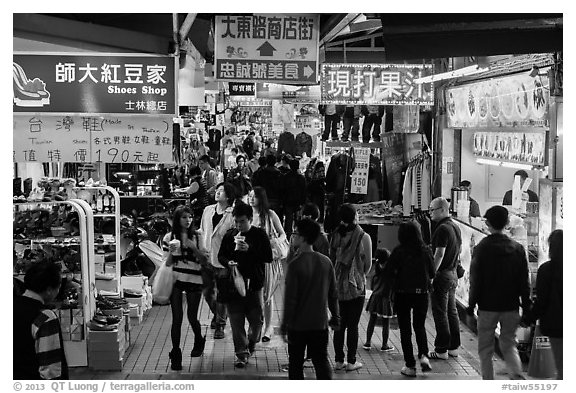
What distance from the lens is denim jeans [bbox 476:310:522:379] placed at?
6.98 metres

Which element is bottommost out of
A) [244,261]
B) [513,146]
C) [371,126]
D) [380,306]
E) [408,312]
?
[380,306]

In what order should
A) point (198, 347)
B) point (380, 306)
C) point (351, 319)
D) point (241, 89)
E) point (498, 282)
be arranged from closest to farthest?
1. point (498, 282)
2. point (351, 319)
3. point (198, 347)
4. point (380, 306)
5. point (241, 89)

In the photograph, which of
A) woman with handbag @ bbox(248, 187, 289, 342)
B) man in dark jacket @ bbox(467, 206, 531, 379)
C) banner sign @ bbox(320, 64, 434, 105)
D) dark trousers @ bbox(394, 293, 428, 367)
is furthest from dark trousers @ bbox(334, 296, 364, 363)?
banner sign @ bbox(320, 64, 434, 105)

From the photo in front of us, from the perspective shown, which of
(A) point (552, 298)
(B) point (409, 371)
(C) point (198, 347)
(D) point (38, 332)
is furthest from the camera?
(C) point (198, 347)

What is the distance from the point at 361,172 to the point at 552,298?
8.12 meters

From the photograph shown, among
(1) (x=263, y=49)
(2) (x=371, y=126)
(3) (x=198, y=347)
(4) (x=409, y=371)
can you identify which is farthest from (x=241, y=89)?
(4) (x=409, y=371)

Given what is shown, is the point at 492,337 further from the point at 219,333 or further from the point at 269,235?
the point at 219,333

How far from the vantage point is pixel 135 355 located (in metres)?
8.69

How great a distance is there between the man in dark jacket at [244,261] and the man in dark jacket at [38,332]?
272cm

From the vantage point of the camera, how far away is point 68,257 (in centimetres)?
830

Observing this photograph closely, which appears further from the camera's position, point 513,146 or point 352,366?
point 513,146

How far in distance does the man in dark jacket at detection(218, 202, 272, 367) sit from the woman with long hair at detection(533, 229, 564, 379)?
2672 mm

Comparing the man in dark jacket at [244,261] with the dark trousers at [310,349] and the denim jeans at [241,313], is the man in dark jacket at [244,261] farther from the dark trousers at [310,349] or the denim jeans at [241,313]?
the dark trousers at [310,349]

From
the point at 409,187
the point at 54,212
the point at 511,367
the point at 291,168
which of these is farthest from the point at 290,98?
the point at 511,367
